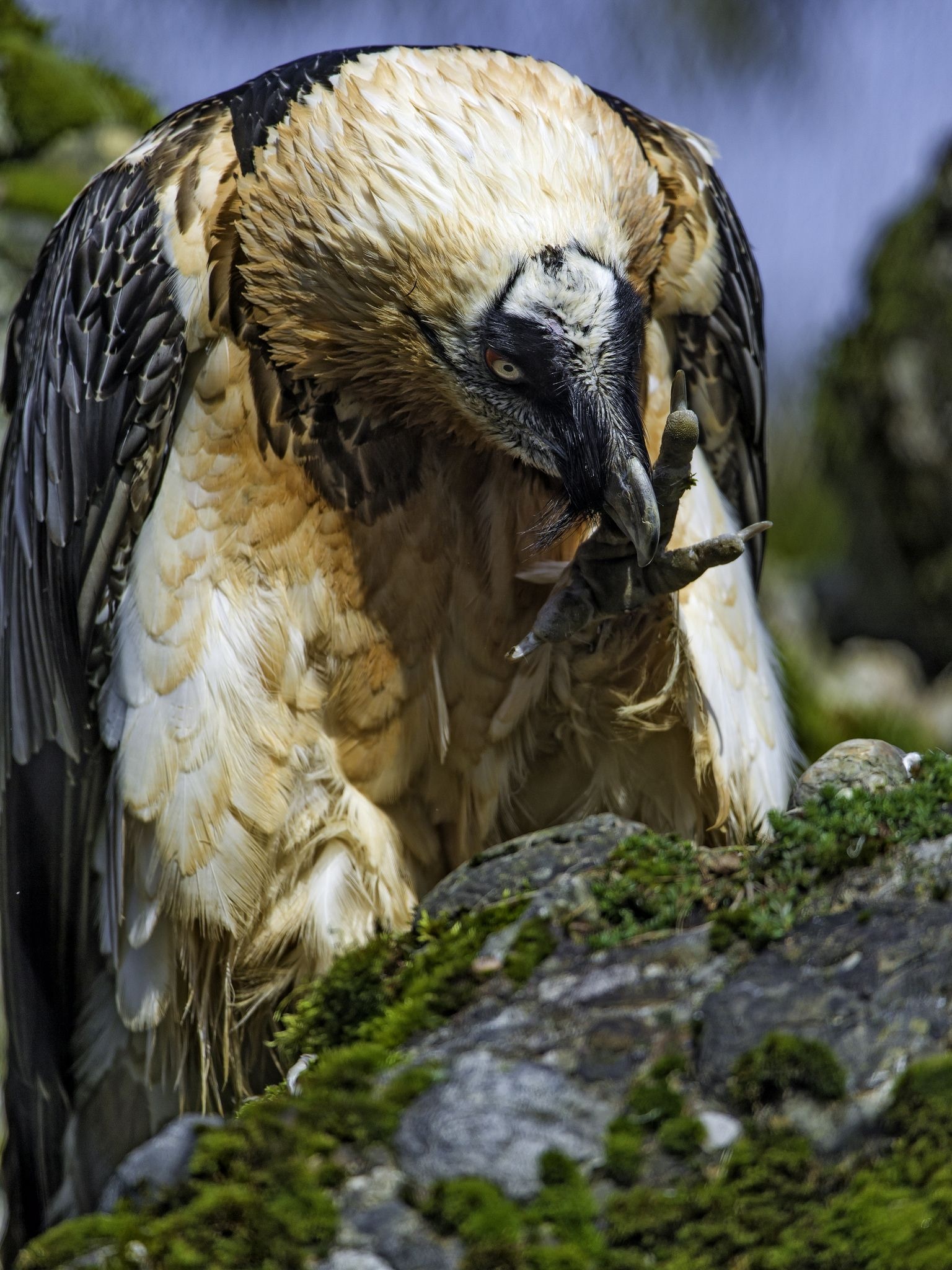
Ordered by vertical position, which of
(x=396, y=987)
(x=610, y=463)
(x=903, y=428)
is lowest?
(x=396, y=987)

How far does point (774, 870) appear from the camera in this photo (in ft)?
8.45

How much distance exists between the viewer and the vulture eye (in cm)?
320

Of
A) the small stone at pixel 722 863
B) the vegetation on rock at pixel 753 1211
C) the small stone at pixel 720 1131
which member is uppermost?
the small stone at pixel 722 863

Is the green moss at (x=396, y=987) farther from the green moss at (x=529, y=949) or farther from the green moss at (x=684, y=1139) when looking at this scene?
the green moss at (x=684, y=1139)

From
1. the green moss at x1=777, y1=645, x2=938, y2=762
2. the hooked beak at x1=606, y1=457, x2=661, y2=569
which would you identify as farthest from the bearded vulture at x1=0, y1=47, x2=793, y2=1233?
the green moss at x1=777, y1=645, x2=938, y2=762

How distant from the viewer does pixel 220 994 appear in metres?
3.97

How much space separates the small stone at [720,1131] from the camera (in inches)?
82.7

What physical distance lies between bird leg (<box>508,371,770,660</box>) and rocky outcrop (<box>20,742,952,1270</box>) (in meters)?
0.91

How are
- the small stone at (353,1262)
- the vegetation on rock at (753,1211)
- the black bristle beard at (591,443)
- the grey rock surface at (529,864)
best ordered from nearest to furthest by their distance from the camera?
1. the vegetation on rock at (753,1211)
2. the small stone at (353,1262)
3. the grey rock surface at (529,864)
4. the black bristle beard at (591,443)

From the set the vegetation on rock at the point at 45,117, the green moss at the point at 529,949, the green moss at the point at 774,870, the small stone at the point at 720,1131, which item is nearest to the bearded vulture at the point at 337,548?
the green moss at the point at 774,870

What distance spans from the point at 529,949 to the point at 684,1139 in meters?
0.53

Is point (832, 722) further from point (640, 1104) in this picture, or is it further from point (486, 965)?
point (640, 1104)

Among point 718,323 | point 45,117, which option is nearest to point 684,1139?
point 718,323

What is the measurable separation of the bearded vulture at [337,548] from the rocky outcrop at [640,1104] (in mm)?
1069
